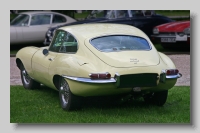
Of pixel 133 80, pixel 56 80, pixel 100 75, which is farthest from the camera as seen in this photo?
pixel 56 80

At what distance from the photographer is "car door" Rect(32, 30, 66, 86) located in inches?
317

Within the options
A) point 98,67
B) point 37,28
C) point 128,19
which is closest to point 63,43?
point 98,67

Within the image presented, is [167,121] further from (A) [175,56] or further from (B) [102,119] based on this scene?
(A) [175,56]

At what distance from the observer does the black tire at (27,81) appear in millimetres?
9195

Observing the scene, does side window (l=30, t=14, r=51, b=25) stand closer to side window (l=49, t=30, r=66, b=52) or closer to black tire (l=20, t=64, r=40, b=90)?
black tire (l=20, t=64, r=40, b=90)

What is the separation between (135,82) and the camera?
7.05m

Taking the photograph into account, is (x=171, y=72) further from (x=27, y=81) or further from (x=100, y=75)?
(x=27, y=81)

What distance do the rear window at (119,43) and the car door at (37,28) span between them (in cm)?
387

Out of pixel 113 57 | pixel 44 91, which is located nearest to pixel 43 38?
pixel 44 91

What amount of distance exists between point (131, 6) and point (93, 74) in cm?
127

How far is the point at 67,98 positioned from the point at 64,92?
0.10 metres

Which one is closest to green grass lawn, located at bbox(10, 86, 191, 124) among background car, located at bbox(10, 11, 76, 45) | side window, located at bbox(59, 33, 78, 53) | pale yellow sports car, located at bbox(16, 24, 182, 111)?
pale yellow sports car, located at bbox(16, 24, 182, 111)

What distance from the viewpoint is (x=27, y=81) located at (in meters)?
9.38

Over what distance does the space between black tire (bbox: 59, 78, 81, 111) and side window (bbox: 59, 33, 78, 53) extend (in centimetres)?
47
